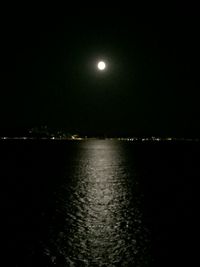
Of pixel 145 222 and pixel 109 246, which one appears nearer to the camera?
pixel 109 246

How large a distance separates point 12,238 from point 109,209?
10.5 metres

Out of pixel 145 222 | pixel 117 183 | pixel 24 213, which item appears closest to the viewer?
pixel 145 222

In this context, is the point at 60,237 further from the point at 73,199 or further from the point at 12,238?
the point at 73,199

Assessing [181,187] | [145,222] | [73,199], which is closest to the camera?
[145,222]

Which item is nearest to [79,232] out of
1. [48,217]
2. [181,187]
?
[48,217]

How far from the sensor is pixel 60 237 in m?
20.3

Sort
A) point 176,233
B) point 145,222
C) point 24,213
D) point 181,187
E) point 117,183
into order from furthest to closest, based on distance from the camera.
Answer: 1. point 117,183
2. point 181,187
3. point 24,213
4. point 145,222
5. point 176,233

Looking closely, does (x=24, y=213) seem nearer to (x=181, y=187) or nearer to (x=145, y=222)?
(x=145, y=222)

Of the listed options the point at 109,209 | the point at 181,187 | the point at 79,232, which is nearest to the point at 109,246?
the point at 79,232

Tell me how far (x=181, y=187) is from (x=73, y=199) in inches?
608

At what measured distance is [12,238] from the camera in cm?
2022

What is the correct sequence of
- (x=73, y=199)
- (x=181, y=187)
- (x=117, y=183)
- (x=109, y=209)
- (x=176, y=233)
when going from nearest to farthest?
(x=176, y=233) < (x=109, y=209) < (x=73, y=199) < (x=181, y=187) < (x=117, y=183)

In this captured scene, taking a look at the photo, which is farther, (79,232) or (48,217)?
(48,217)

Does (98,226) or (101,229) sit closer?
(101,229)
